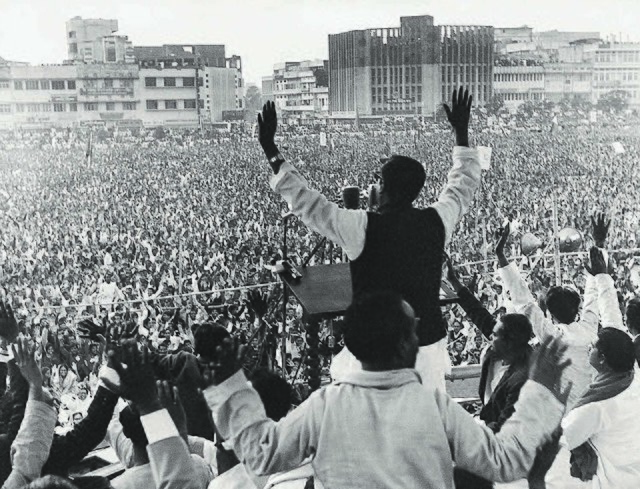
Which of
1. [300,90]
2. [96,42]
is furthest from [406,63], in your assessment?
[96,42]

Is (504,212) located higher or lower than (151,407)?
lower

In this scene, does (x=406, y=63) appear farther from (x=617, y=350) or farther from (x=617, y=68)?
(x=617, y=350)

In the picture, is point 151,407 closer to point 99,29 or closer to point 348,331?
point 348,331

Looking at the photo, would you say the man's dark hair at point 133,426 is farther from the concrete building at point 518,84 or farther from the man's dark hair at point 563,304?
the concrete building at point 518,84

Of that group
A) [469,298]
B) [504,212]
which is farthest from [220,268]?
[469,298]

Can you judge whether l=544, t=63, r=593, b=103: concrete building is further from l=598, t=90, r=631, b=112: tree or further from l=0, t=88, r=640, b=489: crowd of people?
l=0, t=88, r=640, b=489: crowd of people

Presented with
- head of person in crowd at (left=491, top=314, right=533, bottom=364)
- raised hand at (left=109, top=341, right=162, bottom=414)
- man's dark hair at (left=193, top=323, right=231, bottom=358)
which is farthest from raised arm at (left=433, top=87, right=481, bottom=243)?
raised hand at (left=109, top=341, right=162, bottom=414)

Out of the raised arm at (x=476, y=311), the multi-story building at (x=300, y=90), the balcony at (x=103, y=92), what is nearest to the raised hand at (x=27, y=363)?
the raised arm at (x=476, y=311)
